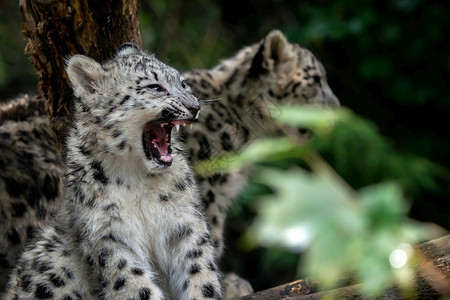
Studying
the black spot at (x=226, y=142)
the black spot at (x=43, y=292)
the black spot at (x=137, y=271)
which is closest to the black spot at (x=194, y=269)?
the black spot at (x=137, y=271)

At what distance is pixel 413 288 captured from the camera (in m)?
3.97

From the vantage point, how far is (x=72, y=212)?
172 inches

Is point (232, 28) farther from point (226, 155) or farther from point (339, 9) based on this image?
point (226, 155)

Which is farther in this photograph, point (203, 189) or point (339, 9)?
point (339, 9)

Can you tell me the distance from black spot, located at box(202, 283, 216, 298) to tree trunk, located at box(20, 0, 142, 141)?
4.93ft

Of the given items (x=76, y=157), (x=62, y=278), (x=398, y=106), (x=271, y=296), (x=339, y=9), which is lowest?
(x=271, y=296)

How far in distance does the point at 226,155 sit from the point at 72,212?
2119 mm

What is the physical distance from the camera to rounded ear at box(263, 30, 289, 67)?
6.81 m

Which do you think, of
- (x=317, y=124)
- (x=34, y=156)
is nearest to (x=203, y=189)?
(x=34, y=156)

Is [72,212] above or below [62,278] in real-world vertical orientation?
above

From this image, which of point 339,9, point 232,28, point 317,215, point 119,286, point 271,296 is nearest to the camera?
point 317,215

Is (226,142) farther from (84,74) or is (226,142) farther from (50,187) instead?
(84,74)

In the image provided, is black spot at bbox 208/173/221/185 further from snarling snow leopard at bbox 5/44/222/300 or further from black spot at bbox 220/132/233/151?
snarling snow leopard at bbox 5/44/222/300

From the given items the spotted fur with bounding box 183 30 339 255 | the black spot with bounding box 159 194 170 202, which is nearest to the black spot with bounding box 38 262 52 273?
the black spot with bounding box 159 194 170 202
